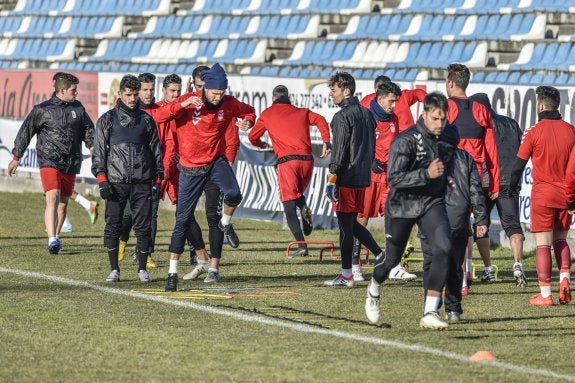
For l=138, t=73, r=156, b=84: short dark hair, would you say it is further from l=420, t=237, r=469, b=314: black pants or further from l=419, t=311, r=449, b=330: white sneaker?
l=419, t=311, r=449, b=330: white sneaker

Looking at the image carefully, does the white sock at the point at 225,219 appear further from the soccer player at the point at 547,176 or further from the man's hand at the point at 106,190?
the soccer player at the point at 547,176

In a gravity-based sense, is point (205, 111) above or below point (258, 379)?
above

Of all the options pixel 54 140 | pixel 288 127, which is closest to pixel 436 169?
pixel 288 127

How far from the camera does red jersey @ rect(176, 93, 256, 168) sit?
543 inches

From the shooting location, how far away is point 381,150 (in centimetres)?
1579

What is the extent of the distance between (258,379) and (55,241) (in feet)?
29.5

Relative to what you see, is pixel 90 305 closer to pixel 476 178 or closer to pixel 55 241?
pixel 476 178

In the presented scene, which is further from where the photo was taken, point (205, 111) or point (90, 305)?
point (205, 111)

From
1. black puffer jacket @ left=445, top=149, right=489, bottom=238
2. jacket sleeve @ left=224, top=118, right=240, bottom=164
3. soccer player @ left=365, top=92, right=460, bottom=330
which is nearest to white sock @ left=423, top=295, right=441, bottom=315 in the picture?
soccer player @ left=365, top=92, right=460, bottom=330

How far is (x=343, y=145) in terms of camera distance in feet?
46.2

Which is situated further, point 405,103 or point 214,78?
point 405,103

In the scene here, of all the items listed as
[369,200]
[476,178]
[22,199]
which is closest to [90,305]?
[476,178]

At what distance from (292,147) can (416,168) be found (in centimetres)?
730

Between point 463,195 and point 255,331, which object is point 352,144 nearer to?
point 463,195
